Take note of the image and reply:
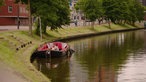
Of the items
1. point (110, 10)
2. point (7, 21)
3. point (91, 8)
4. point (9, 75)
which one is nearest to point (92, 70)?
point (9, 75)

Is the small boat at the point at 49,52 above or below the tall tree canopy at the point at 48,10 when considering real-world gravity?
below

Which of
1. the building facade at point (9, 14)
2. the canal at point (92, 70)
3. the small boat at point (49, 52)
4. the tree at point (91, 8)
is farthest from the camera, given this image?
the tree at point (91, 8)

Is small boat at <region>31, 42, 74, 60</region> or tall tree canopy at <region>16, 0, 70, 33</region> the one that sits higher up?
tall tree canopy at <region>16, 0, 70, 33</region>

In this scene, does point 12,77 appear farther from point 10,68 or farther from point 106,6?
point 106,6

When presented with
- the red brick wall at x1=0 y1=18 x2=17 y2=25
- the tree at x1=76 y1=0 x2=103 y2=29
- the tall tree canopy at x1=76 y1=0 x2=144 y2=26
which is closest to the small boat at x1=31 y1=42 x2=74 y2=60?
the red brick wall at x1=0 y1=18 x2=17 y2=25

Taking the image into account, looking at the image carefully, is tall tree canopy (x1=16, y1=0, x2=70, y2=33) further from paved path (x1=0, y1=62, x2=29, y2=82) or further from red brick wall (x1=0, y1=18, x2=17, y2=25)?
paved path (x1=0, y1=62, x2=29, y2=82)

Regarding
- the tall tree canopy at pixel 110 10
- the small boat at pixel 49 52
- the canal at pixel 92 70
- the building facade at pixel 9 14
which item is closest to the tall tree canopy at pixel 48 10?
the small boat at pixel 49 52

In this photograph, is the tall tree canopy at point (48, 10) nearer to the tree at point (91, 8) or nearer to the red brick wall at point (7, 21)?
the red brick wall at point (7, 21)

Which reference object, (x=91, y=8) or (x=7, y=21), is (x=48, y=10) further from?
(x=91, y=8)

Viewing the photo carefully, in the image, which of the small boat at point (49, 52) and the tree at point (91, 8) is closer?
the small boat at point (49, 52)

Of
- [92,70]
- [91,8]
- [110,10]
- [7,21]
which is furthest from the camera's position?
[110,10]

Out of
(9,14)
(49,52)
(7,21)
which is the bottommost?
(7,21)

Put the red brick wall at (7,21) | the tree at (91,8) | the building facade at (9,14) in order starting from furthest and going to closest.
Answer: the tree at (91,8) → the building facade at (9,14) → the red brick wall at (7,21)

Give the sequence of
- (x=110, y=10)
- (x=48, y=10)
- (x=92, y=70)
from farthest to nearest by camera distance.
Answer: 1. (x=110, y=10)
2. (x=48, y=10)
3. (x=92, y=70)
